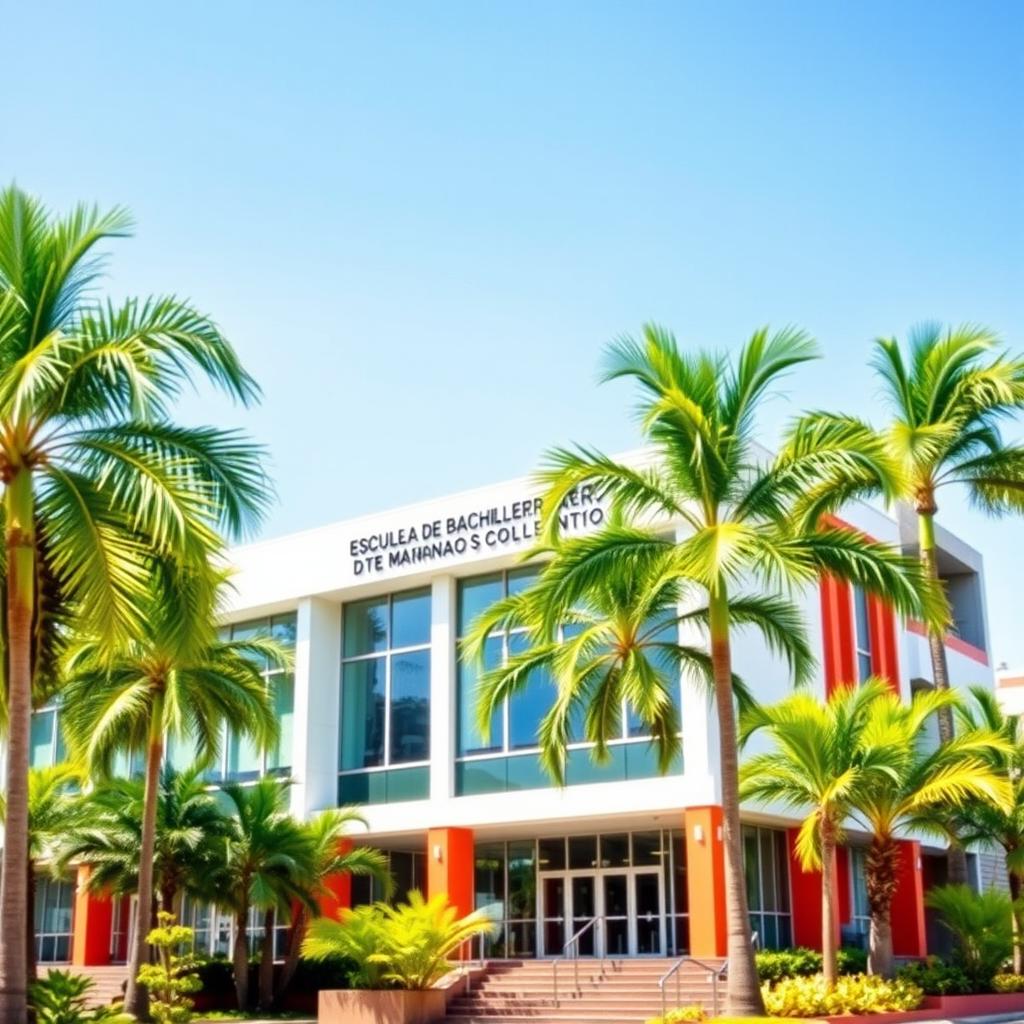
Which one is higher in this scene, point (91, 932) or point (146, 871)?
point (146, 871)

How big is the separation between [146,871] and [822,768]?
37.3 feet

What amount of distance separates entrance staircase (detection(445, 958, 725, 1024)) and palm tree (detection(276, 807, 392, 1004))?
3.23 meters

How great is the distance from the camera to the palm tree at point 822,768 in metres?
20.7

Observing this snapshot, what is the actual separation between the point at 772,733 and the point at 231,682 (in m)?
9.42

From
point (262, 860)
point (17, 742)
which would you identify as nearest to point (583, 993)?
point (262, 860)

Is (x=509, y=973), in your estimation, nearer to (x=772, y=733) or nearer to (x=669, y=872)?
(x=669, y=872)

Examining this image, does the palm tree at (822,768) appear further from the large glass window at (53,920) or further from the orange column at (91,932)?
the large glass window at (53,920)

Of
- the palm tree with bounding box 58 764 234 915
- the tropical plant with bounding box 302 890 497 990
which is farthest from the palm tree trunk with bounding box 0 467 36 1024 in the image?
the palm tree with bounding box 58 764 234 915

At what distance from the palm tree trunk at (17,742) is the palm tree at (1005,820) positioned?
52.5 ft

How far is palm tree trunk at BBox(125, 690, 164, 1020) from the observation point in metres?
23.8

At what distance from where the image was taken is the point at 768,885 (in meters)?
28.5

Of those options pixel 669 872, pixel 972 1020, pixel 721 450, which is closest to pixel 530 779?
pixel 669 872

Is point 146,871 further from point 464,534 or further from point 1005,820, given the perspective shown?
point 1005,820

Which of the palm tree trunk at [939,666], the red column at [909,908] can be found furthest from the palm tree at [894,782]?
the red column at [909,908]
